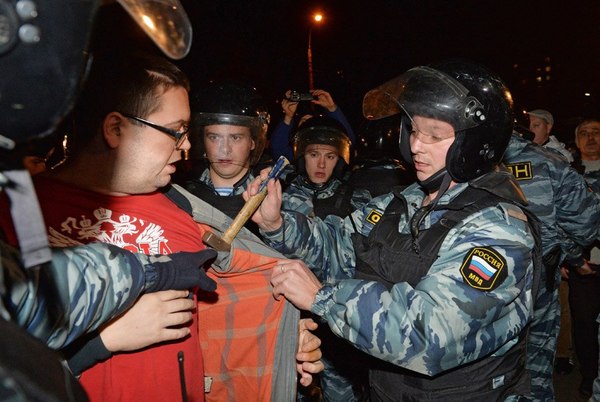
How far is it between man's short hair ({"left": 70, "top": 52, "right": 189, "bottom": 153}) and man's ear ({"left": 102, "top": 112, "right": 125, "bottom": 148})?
0.02 metres

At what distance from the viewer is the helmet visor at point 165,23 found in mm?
921

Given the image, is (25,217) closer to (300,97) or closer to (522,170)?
(522,170)

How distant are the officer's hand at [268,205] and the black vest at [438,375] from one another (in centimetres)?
57

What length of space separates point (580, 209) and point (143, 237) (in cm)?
407

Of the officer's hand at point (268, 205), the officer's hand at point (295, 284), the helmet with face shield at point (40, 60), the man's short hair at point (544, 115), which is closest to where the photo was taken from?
the helmet with face shield at point (40, 60)

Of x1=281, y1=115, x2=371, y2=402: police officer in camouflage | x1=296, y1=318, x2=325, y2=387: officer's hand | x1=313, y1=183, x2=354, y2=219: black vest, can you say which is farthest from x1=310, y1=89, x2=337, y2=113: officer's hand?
x1=296, y1=318, x2=325, y2=387: officer's hand

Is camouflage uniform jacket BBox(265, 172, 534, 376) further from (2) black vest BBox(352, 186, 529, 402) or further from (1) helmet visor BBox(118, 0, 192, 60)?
(1) helmet visor BBox(118, 0, 192, 60)

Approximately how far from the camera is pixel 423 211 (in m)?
2.33

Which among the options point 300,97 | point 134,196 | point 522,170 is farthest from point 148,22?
point 300,97

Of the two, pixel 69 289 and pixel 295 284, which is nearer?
pixel 69 289

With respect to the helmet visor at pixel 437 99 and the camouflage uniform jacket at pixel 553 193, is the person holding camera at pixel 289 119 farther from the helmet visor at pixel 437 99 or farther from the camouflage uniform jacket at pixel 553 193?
the helmet visor at pixel 437 99

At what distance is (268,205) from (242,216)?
1.00 feet

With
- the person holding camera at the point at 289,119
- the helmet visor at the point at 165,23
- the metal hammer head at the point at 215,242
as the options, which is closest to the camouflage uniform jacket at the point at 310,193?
the person holding camera at the point at 289,119

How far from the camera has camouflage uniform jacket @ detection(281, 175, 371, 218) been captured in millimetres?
4215
